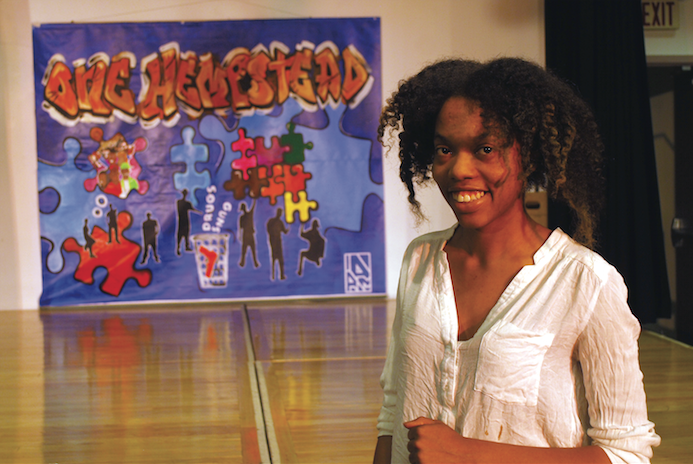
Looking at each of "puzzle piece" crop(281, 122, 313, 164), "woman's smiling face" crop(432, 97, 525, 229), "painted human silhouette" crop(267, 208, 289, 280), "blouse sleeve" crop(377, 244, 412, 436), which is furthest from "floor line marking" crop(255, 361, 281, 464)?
"puzzle piece" crop(281, 122, 313, 164)

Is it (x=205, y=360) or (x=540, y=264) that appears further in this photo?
(x=205, y=360)

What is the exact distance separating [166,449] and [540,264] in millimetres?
1600

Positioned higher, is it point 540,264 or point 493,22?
point 493,22

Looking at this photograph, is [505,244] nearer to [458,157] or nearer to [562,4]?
[458,157]

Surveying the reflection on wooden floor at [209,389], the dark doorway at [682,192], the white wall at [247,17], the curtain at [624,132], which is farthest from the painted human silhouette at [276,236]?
the dark doorway at [682,192]

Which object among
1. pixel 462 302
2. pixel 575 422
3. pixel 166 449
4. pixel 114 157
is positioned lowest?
pixel 166 449

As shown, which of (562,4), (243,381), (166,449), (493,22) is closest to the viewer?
(166,449)

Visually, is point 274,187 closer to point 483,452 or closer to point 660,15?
point 660,15

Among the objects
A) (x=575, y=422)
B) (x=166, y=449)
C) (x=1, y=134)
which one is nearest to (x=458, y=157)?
(x=575, y=422)

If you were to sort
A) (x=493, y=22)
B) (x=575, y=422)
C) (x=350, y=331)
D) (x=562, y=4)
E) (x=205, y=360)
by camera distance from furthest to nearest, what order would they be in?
1. (x=493, y=22)
2. (x=562, y=4)
3. (x=350, y=331)
4. (x=205, y=360)
5. (x=575, y=422)

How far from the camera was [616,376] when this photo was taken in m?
0.70

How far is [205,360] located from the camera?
302 cm

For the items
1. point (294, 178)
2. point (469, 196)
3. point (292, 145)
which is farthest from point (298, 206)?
point (469, 196)

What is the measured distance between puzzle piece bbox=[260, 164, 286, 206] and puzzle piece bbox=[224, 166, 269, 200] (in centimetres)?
3
